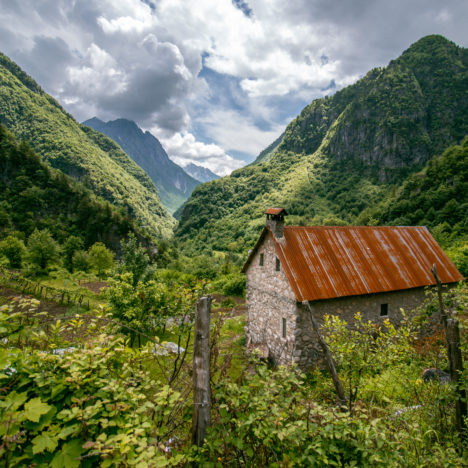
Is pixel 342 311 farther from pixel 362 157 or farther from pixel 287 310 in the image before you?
pixel 362 157

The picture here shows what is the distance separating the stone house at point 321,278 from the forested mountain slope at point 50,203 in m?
53.1

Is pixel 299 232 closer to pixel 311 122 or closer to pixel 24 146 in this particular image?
pixel 24 146

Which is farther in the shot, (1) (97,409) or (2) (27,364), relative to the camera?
(2) (27,364)

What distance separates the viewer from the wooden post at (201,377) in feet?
10.6

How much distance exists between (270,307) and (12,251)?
120ft

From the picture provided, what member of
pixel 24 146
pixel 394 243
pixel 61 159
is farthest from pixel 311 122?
pixel 394 243

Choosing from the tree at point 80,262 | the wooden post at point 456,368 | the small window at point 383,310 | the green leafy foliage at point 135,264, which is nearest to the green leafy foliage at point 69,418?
the wooden post at point 456,368

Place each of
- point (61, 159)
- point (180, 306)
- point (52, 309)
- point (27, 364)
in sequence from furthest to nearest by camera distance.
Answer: point (61, 159) < point (52, 309) < point (180, 306) < point (27, 364)

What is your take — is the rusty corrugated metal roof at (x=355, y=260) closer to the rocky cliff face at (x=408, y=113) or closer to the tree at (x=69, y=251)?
the tree at (x=69, y=251)

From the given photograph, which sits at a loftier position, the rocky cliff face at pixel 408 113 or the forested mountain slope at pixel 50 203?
the rocky cliff face at pixel 408 113

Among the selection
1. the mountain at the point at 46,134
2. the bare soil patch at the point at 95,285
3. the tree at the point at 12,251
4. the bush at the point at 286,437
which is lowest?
the bush at the point at 286,437

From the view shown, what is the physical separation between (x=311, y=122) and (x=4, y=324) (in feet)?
690

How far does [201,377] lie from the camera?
336 cm

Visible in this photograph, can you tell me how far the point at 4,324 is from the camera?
8.16ft
